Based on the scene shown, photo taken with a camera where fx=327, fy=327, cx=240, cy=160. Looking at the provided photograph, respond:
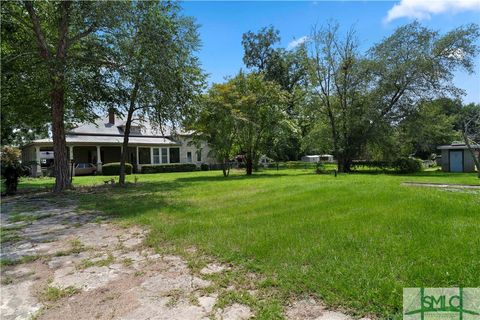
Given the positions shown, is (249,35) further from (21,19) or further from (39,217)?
(39,217)

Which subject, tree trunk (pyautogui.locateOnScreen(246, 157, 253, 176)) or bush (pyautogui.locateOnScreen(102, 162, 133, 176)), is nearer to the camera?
tree trunk (pyautogui.locateOnScreen(246, 157, 253, 176))

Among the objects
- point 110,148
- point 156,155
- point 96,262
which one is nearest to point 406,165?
point 156,155

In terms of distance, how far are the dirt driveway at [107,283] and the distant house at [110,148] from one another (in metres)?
21.2

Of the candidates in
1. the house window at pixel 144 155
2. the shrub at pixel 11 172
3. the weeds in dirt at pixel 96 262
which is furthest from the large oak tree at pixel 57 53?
the house window at pixel 144 155

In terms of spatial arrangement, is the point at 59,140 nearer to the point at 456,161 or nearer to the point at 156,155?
the point at 156,155

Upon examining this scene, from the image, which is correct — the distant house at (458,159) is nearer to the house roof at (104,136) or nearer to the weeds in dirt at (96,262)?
the house roof at (104,136)

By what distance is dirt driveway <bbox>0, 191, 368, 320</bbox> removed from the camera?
292cm

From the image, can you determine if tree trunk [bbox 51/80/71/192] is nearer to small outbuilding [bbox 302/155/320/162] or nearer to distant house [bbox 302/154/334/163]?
distant house [bbox 302/154/334/163]

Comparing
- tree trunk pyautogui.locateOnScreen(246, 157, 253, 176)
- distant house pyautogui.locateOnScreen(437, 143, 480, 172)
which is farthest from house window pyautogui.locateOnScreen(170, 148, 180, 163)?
distant house pyautogui.locateOnScreen(437, 143, 480, 172)

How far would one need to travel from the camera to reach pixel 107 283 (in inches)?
144

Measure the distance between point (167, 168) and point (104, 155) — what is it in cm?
613

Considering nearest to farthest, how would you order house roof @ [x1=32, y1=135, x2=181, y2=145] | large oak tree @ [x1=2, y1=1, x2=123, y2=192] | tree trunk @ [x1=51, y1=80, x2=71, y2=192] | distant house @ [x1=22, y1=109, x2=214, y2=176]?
large oak tree @ [x1=2, y1=1, x2=123, y2=192], tree trunk @ [x1=51, y1=80, x2=71, y2=192], house roof @ [x1=32, y1=135, x2=181, y2=145], distant house @ [x1=22, y1=109, x2=214, y2=176]

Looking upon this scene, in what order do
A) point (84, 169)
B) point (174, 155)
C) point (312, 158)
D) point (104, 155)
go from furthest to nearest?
point (312, 158) → point (174, 155) → point (104, 155) → point (84, 169)

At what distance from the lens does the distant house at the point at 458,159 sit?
894 inches
